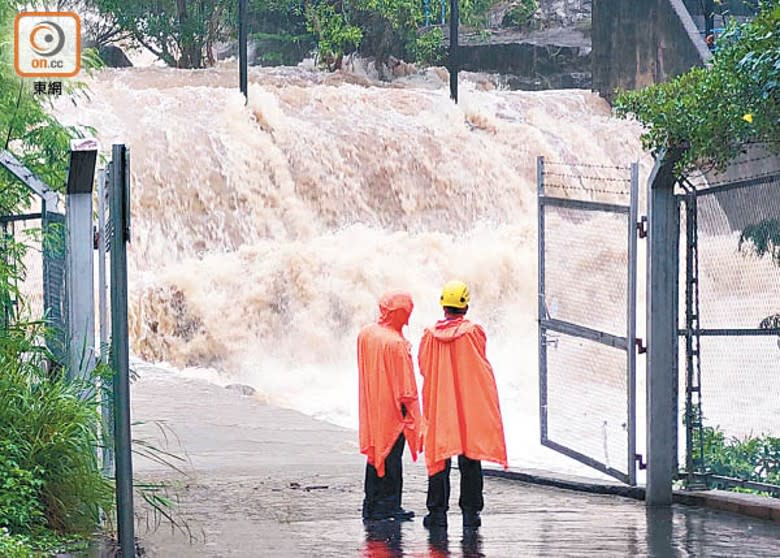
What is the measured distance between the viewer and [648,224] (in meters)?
8.58

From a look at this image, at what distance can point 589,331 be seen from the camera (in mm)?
9359

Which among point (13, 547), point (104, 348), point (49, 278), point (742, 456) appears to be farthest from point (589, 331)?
point (13, 547)

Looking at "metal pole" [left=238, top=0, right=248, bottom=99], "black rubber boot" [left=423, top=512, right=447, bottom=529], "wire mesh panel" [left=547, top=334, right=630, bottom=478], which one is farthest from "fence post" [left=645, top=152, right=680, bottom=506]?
"metal pole" [left=238, top=0, right=248, bottom=99]

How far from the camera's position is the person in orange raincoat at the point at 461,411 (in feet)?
26.9

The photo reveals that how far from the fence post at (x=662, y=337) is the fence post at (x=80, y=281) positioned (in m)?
3.04

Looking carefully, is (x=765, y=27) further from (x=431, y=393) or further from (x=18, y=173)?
(x=18, y=173)

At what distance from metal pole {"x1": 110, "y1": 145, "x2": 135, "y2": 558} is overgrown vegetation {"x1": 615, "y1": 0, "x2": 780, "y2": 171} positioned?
117 inches

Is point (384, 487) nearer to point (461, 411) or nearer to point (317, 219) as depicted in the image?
point (461, 411)

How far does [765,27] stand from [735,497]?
257cm

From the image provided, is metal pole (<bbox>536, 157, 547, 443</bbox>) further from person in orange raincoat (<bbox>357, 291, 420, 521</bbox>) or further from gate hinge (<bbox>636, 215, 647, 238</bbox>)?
person in orange raincoat (<bbox>357, 291, 420, 521</bbox>)

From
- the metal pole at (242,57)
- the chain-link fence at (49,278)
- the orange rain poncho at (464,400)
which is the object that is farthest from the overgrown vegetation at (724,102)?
the metal pole at (242,57)

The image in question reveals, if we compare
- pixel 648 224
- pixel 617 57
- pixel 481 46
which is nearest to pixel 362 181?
pixel 617 57

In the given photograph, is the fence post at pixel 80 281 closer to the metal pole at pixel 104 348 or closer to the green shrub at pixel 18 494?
the metal pole at pixel 104 348

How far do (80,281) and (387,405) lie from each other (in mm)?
1818
